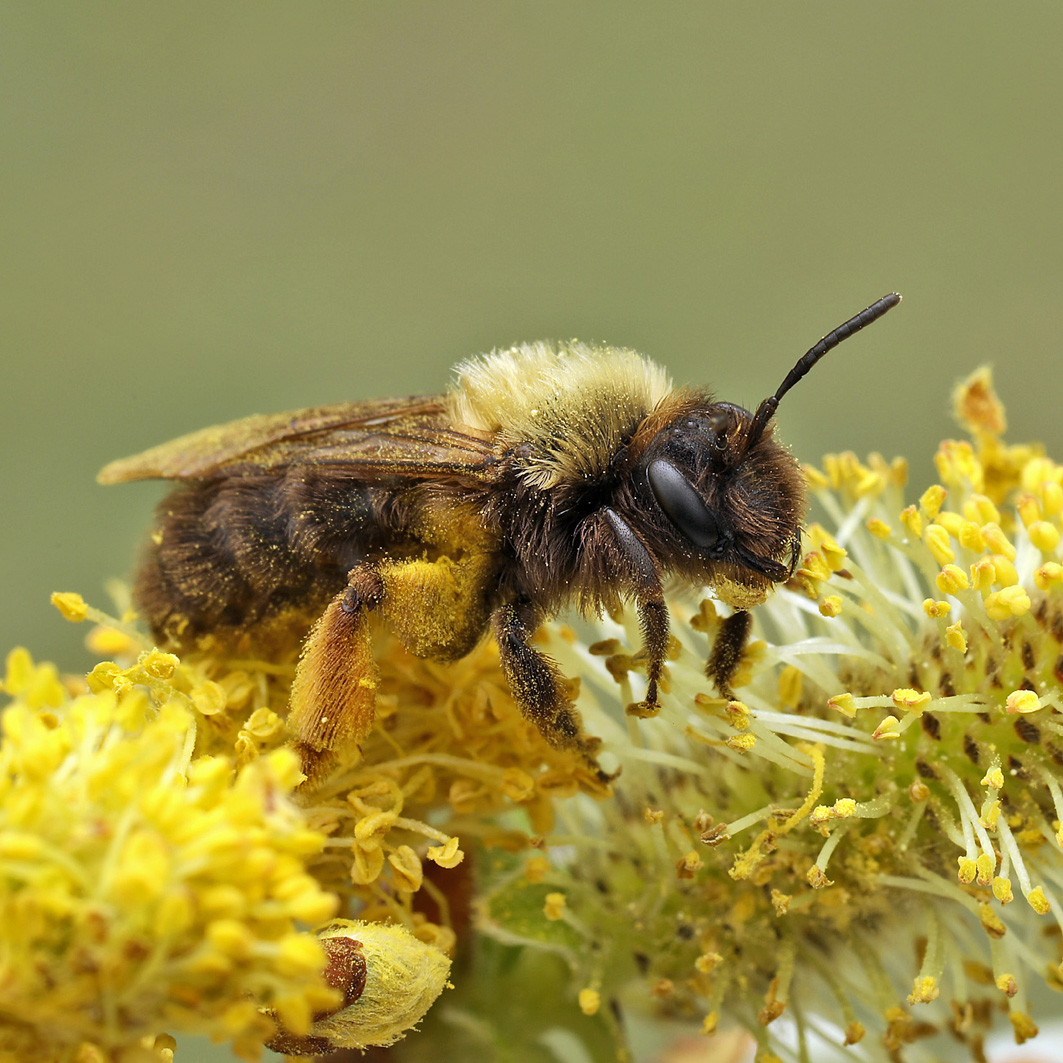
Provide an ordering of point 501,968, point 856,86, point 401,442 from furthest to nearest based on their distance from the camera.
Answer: point 856,86
point 501,968
point 401,442

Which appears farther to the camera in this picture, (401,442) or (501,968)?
(501,968)

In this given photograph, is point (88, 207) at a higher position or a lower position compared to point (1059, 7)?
higher

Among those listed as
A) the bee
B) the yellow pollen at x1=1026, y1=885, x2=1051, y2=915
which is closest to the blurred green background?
Answer: the bee

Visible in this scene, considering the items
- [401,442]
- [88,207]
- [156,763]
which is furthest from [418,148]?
[156,763]

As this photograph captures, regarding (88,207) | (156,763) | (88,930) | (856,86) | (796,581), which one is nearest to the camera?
(88,930)

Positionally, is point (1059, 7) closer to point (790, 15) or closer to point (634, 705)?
point (790, 15)

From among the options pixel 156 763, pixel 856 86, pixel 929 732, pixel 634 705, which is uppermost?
pixel 856 86

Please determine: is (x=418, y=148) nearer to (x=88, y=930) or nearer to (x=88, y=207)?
(x=88, y=207)
